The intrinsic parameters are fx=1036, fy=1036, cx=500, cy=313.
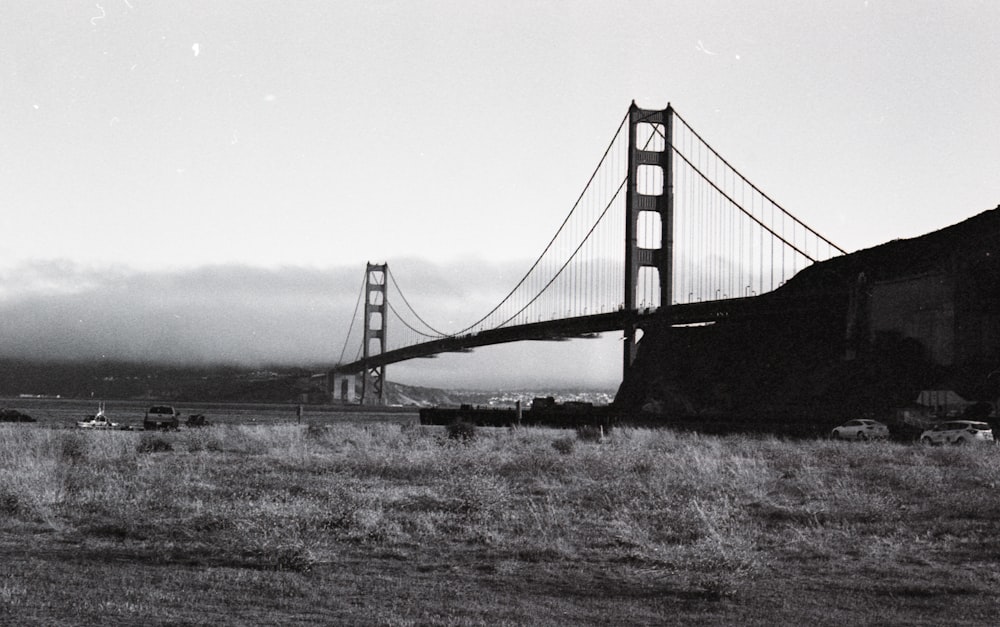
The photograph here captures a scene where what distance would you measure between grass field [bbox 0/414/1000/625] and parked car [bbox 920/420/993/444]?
10505 millimetres

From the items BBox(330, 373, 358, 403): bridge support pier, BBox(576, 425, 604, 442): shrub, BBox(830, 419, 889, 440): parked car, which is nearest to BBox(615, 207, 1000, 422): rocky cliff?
BBox(830, 419, 889, 440): parked car

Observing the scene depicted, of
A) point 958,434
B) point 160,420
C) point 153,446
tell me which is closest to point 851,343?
point 958,434

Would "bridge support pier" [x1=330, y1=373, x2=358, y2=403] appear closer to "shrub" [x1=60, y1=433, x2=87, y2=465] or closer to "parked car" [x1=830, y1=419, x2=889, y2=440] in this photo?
"parked car" [x1=830, y1=419, x2=889, y2=440]

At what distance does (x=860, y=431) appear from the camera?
40094mm

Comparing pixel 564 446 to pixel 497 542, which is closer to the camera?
pixel 497 542

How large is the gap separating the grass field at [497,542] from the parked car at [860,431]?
14.8m

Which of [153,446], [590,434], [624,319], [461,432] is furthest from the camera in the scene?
[624,319]

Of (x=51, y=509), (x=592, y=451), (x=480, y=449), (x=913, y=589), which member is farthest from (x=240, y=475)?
(x=913, y=589)

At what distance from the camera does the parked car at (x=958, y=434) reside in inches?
1373

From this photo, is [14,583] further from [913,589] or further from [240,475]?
[240,475]

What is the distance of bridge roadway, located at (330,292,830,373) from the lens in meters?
66.0

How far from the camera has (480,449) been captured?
29828mm

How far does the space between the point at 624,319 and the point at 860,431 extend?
34470mm

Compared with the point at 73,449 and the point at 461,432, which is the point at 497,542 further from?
the point at 461,432
